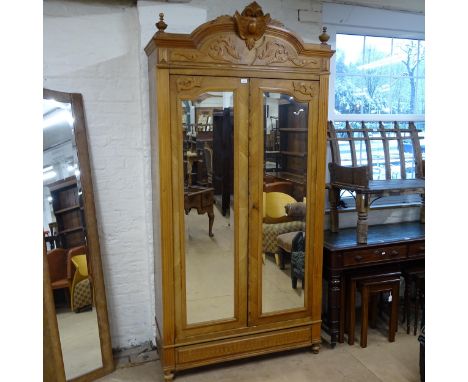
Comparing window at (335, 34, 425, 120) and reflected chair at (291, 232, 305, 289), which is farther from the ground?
window at (335, 34, 425, 120)

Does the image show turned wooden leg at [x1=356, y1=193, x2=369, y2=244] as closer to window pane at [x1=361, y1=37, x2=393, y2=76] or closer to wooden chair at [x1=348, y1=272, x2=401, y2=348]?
wooden chair at [x1=348, y1=272, x2=401, y2=348]

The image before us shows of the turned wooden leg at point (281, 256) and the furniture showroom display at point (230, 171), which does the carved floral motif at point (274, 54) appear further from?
the turned wooden leg at point (281, 256)

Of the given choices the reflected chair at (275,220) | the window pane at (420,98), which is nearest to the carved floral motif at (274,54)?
the reflected chair at (275,220)

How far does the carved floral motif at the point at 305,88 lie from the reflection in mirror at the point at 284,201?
0.07 meters

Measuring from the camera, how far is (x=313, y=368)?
291 centimetres

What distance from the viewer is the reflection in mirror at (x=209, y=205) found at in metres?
2.59

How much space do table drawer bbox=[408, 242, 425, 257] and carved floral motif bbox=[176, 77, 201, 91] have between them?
2.05 m

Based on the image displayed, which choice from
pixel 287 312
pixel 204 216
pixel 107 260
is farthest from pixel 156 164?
pixel 287 312

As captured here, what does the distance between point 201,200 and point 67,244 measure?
0.91 meters

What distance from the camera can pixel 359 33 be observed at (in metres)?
3.58

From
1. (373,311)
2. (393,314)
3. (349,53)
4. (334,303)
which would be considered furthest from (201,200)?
(349,53)

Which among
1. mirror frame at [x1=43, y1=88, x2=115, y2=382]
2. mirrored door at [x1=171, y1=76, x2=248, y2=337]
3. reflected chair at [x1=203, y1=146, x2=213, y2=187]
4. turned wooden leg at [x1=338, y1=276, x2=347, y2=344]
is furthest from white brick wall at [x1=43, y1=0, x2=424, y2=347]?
turned wooden leg at [x1=338, y1=276, x2=347, y2=344]

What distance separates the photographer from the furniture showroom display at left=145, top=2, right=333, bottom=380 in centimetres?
253
